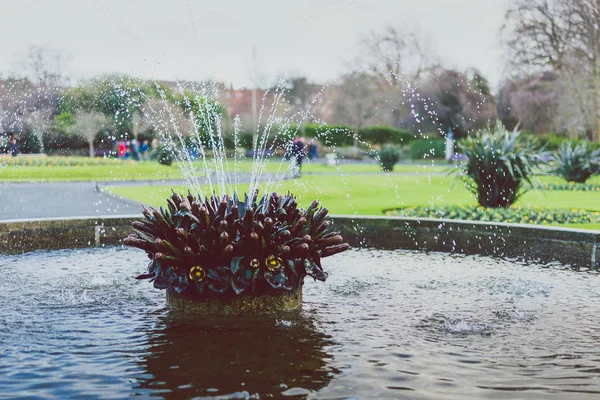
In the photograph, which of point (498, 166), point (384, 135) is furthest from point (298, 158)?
point (384, 135)

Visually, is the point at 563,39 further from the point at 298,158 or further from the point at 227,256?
the point at 227,256

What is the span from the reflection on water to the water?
1 cm

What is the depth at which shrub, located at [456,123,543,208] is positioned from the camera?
14.1m

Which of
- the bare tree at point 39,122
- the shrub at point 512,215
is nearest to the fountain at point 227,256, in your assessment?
the shrub at point 512,215

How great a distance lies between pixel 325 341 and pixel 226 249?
1.05 meters

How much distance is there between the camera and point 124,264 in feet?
26.4

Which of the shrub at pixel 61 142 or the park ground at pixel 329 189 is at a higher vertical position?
the shrub at pixel 61 142

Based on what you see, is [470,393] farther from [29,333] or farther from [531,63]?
[531,63]

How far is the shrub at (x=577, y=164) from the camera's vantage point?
81.2ft

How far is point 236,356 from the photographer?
438cm

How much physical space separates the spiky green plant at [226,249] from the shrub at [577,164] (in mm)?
21102

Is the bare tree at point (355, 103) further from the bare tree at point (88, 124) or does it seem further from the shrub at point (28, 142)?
the shrub at point (28, 142)

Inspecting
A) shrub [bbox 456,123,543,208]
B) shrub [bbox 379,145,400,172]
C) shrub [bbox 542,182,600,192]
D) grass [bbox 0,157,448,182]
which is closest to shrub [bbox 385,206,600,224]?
shrub [bbox 456,123,543,208]

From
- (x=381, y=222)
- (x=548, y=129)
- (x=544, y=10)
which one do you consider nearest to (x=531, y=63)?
(x=544, y=10)
